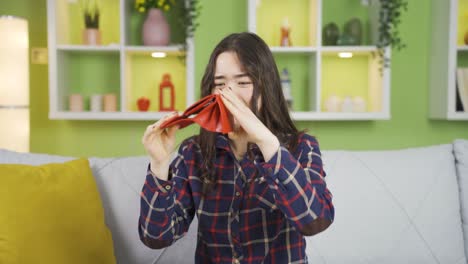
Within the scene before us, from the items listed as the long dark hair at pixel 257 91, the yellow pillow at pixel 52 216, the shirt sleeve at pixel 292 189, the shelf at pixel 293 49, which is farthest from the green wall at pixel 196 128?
the shirt sleeve at pixel 292 189

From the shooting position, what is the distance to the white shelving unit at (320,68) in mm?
2900

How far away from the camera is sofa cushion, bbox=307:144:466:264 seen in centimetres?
177

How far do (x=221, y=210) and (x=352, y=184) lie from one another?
2.16 feet

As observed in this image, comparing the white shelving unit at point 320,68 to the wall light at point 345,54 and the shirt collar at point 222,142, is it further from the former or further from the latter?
the shirt collar at point 222,142

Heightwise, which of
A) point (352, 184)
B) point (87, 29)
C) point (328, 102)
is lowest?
point (352, 184)

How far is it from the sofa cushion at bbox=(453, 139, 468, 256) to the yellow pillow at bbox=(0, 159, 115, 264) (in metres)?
1.26

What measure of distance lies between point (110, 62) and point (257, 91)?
2.05 meters

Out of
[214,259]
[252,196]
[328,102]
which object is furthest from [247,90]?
[328,102]

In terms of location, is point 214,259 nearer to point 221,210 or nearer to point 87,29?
point 221,210

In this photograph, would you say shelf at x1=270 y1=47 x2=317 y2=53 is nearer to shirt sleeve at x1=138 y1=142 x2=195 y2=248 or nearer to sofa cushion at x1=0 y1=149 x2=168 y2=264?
sofa cushion at x1=0 y1=149 x2=168 y2=264

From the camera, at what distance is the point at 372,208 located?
1.81 m

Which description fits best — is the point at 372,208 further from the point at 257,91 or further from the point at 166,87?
the point at 166,87

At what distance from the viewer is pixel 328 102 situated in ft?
10.1

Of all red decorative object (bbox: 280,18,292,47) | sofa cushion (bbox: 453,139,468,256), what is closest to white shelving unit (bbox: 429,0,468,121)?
red decorative object (bbox: 280,18,292,47)
